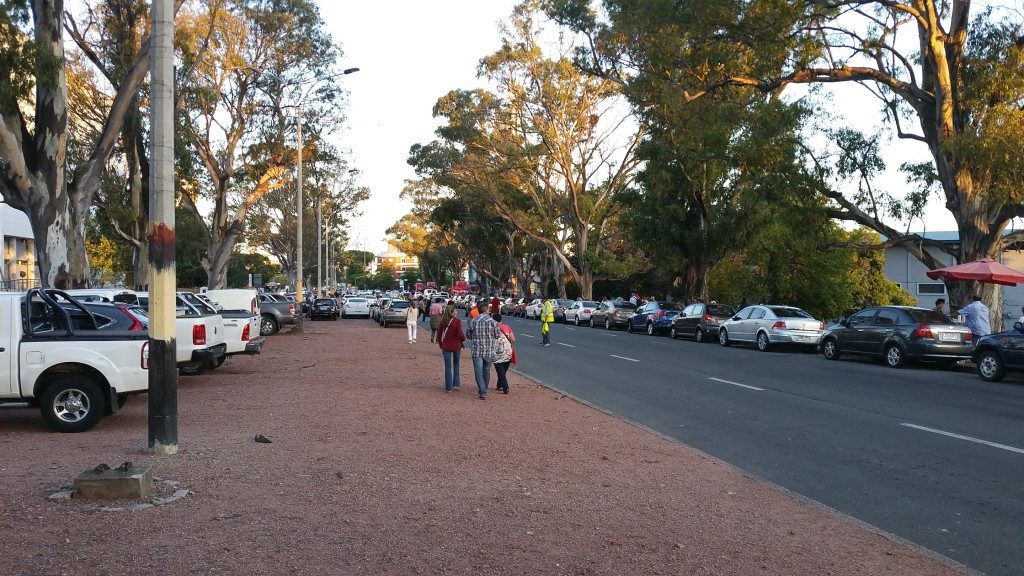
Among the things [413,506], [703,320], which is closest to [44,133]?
[413,506]

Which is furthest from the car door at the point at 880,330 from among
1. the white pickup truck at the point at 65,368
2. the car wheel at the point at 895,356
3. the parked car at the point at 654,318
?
the white pickup truck at the point at 65,368

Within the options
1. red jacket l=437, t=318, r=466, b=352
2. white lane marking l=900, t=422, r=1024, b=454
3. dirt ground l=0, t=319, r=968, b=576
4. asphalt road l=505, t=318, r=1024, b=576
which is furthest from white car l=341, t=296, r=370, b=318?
white lane marking l=900, t=422, r=1024, b=454

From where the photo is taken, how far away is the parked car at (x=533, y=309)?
5400cm

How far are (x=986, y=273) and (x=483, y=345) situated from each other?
14.1 meters

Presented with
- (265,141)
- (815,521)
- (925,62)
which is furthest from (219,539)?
(265,141)

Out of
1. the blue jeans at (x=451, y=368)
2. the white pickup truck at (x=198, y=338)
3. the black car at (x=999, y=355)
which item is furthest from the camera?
the black car at (x=999, y=355)

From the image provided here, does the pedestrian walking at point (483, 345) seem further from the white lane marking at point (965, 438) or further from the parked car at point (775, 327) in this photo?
the parked car at point (775, 327)

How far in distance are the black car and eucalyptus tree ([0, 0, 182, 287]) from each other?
2012 centimetres

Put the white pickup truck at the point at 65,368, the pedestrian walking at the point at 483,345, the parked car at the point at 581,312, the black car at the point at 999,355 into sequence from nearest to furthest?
the white pickup truck at the point at 65,368
the pedestrian walking at the point at 483,345
the black car at the point at 999,355
the parked car at the point at 581,312

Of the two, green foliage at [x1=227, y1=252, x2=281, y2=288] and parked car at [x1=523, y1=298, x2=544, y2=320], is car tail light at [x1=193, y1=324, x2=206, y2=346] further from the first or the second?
green foliage at [x1=227, y1=252, x2=281, y2=288]

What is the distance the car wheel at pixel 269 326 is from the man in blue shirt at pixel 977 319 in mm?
22896

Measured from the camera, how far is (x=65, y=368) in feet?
31.8

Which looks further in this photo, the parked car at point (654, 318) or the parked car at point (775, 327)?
the parked car at point (654, 318)

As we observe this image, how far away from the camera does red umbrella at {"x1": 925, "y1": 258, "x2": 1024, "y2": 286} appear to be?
66.4 feet
